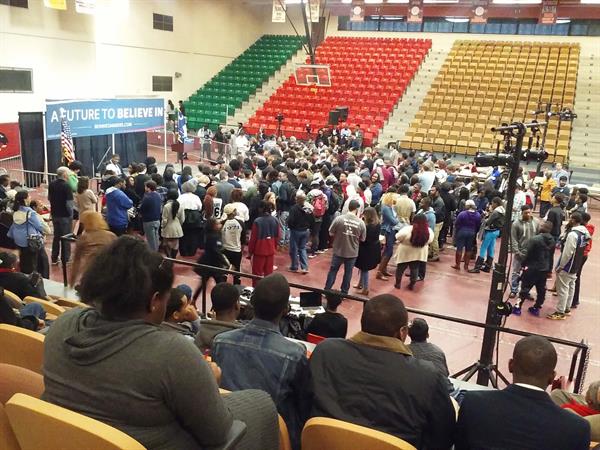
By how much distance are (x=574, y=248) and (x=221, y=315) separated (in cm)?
525

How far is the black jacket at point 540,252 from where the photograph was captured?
7.17m

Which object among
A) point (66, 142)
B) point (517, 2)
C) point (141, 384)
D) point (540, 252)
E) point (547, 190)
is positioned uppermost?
point (517, 2)

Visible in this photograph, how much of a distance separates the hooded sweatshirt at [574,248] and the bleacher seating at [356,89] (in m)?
13.7

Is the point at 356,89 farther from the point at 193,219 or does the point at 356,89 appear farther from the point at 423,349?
the point at 423,349

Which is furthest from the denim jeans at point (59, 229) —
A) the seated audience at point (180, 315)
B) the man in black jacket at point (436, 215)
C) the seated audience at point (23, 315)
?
the man in black jacket at point (436, 215)

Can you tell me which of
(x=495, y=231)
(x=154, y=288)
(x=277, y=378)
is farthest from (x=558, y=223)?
(x=154, y=288)

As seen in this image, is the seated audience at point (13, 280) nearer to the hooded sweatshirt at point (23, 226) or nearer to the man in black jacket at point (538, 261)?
the hooded sweatshirt at point (23, 226)

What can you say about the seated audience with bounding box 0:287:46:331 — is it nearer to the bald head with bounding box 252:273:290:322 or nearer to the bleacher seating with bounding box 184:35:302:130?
the bald head with bounding box 252:273:290:322

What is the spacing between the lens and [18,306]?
425cm

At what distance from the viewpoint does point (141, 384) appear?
154 centimetres

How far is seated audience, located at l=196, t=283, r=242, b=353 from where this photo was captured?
131 inches

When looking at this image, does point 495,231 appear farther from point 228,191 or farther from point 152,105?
point 152,105

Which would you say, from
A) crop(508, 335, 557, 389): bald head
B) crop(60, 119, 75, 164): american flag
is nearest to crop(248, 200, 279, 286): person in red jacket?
crop(508, 335, 557, 389): bald head

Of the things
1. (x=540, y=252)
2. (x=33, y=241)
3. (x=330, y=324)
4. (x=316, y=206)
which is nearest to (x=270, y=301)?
(x=330, y=324)
